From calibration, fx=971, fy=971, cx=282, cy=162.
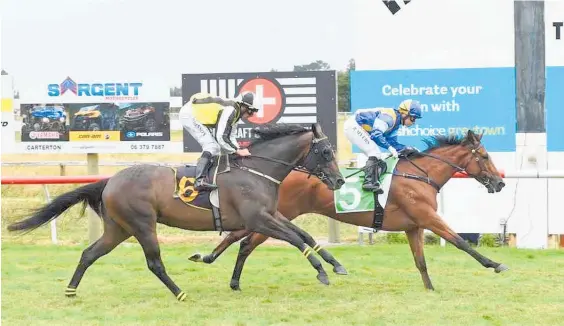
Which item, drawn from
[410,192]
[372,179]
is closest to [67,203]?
[372,179]

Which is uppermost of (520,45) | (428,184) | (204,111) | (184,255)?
(520,45)

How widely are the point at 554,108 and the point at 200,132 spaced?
5.06m

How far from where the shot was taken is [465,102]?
446 inches

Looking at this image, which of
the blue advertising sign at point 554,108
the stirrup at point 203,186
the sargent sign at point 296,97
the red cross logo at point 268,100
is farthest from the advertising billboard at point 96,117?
the blue advertising sign at point 554,108

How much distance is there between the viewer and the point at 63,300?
784 cm

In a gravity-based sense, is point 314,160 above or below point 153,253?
above

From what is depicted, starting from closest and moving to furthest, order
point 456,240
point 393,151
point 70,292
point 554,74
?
point 70,292 → point 456,240 → point 393,151 → point 554,74

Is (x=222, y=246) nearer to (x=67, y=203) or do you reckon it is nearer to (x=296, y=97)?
(x=67, y=203)

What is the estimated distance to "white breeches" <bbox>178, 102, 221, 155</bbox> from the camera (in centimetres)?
798

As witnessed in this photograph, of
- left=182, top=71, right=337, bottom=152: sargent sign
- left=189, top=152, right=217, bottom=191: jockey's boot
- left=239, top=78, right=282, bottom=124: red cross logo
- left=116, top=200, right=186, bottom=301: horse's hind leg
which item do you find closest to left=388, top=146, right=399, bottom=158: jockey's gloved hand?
left=189, top=152, right=217, bottom=191: jockey's boot

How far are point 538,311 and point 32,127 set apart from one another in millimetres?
6897

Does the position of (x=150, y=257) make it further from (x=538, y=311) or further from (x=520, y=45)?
(x=520, y=45)

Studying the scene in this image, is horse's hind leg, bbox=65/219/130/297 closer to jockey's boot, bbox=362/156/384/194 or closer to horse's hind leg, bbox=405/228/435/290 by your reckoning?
jockey's boot, bbox=362/156/384/194

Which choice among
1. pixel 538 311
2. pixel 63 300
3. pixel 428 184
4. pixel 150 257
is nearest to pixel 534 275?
pixel 428 184
